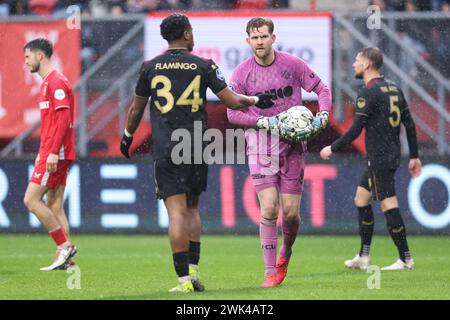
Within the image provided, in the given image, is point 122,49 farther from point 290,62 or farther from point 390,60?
point 290,62

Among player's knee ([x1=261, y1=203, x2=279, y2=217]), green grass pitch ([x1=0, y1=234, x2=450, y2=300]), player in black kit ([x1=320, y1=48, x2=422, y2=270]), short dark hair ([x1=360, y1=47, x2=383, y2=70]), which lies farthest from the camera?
short dark hair ([x1=360, y1=47, x2=383, y2=70])

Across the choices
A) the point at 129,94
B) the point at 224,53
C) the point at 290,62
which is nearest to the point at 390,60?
the point at 224,53

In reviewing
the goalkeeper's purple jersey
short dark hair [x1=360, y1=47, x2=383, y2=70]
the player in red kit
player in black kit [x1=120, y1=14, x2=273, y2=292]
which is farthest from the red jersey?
short dark hair [x1=360, y1=47, x2=383, y2=70]

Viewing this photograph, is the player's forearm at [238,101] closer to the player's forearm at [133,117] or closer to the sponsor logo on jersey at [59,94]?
the player's forearm at [133,117]

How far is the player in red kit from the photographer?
11188 millimetres

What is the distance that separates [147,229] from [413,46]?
466 cm

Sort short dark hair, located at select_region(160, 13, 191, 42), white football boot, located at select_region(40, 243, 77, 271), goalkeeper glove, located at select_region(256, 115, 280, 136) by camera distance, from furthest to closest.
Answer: white football boot, located at select_region(40, 243, 77, 271) < goalkeeper glove, located at select_region(256, 115, 280, 136) < short dark hair, located at select_region(160, 13, 191, 42)

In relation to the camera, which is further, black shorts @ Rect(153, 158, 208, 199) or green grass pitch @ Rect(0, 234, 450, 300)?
green grass pitch @ Rect(0, 234, 450, 300)

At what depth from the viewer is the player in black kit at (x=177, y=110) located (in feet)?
28.8

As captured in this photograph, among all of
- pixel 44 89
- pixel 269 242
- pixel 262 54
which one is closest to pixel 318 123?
pixel 262 54

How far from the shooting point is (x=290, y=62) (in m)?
10.0

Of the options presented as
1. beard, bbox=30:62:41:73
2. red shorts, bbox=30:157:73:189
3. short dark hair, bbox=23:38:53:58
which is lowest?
red shorts, bbox=30:157:73:189

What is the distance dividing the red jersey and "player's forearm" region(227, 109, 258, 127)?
2167 mm

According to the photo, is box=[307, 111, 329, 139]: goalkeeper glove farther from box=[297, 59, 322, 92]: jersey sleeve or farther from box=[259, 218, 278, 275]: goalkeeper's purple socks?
box=[259, 218, 278, 275]: goalkeeper's purple socks
